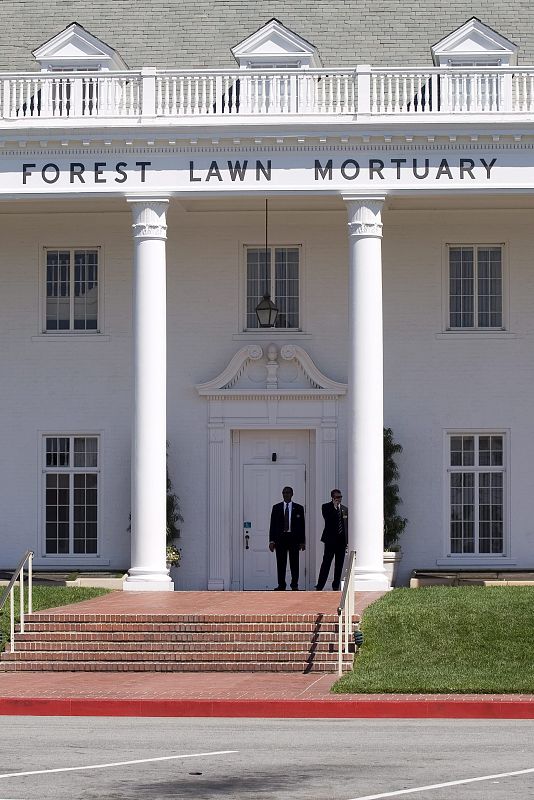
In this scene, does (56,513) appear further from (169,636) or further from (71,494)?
(169,636)

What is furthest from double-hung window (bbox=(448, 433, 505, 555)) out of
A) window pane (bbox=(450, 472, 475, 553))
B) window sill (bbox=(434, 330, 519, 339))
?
window sill (bbox=(434, 330, 519, 339))

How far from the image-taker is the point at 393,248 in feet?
96.0

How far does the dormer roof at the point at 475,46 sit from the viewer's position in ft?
91.2

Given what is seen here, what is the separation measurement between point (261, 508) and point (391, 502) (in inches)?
102

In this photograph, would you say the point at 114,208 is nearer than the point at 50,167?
No

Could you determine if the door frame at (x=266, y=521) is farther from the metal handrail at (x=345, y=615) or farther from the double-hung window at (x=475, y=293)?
the metal handrail at (x=345, y=615)

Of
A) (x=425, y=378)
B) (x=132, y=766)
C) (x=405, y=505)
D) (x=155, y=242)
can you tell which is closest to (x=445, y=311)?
(x=425, y=378)

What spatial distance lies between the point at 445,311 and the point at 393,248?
1.55 metres

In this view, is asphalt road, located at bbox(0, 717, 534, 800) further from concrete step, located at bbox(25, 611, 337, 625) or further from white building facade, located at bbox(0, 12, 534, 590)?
white building facade, located at bbox(0, 12, 534, 590)

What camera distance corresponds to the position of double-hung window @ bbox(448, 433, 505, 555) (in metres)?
29.1

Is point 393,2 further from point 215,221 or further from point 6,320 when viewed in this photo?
point 6,320

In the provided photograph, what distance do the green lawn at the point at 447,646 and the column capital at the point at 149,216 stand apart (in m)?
7.78

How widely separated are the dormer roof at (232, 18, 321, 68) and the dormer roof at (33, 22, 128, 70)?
2.34 meters

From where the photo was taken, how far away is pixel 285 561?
27.5m
